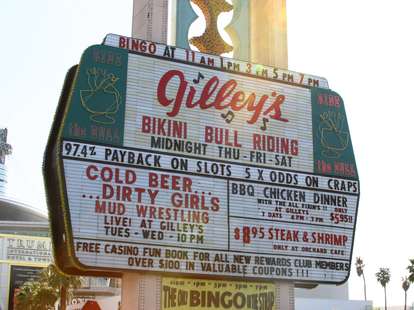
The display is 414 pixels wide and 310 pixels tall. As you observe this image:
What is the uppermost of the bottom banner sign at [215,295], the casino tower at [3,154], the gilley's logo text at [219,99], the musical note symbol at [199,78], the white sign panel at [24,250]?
the casino tower at [3,154]

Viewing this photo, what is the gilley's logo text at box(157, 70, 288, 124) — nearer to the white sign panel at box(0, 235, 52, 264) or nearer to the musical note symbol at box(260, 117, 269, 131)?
the musical note symbol at box(260, 117, 269, 131)

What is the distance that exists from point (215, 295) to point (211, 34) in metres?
9.79

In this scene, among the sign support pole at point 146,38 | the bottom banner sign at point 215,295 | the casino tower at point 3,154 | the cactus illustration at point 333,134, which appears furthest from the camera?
the casino tower at point 3,154

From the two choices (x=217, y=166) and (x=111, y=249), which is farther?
(x=217, y=166)

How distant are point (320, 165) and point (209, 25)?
668 cm

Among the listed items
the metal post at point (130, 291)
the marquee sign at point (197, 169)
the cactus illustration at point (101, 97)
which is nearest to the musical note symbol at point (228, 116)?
the marquee sign at point (197, 169)

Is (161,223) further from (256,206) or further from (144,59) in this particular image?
(144,59)

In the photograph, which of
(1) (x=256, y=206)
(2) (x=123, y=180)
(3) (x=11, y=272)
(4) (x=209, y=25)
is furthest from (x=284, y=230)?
(3) (x=11, y=272)

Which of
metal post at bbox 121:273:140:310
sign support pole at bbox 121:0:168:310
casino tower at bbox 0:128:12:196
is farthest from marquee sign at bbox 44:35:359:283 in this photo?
casino tower at bbox 0:128:12:196

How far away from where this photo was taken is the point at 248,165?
25.9 m

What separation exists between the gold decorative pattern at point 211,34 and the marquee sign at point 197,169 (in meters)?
2.15

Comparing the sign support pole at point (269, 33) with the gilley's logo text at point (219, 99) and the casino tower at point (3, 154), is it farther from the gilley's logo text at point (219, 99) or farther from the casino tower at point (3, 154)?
the casino tower at point (3, 154)

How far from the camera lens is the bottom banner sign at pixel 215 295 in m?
24.5

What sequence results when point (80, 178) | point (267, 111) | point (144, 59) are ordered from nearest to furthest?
point (80, 178) < point (144, 59) < point (267, 111)
